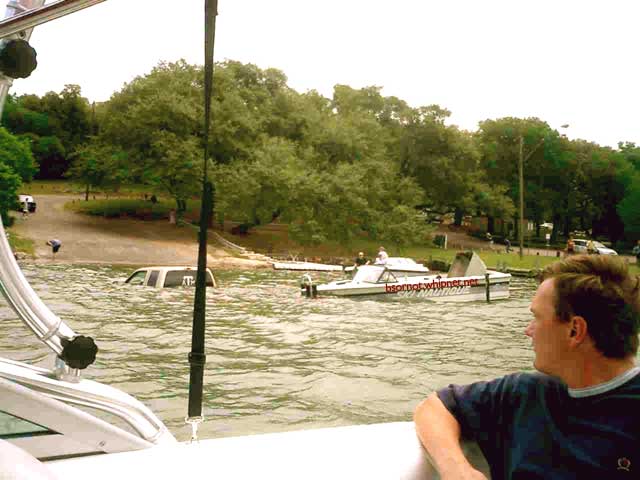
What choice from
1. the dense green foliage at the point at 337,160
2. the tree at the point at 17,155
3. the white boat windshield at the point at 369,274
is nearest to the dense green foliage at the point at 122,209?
the dense green foliage at the point at 337,160

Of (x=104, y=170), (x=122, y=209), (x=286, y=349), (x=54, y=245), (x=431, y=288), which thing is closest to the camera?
(x=286, y=349)

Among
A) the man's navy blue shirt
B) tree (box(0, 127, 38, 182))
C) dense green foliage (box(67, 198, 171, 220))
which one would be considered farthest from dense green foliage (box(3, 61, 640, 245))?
the man's navy blue shirt

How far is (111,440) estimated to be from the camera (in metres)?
0.92

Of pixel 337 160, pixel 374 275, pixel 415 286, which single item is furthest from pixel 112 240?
pixel 415 286

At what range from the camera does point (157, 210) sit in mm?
22047

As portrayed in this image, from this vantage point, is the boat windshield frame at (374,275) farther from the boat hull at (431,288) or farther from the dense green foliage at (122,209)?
the dense green foliage at (122,209)

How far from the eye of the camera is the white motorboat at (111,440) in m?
0.88

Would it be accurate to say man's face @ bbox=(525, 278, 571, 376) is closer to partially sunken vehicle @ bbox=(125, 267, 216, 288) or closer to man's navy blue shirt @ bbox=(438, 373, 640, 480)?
man's navy blue shirt @ bbox=(438, 373, 640, 480)

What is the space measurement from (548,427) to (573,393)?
0.16 ft

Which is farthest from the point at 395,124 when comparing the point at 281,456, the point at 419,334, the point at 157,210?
the point at 281,456

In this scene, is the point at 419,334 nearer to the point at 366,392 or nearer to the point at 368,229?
the point at 366,392

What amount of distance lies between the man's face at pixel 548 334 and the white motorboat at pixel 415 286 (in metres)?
9.95

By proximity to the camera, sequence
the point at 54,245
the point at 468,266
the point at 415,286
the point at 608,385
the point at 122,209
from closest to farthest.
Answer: the point at 608,385
the point at 415,286
the point at 468,266
the point at 54,245
the point at 122,209

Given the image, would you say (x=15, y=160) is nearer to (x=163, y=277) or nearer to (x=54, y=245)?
(x=163, y=277)
